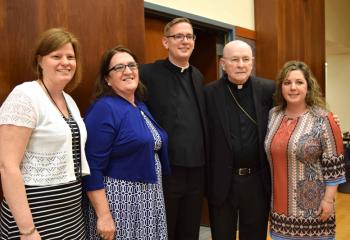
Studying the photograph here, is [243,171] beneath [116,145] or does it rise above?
beneath

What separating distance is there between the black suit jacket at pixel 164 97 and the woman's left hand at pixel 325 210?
→ 0.69 m

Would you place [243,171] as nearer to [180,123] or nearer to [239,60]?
[180,123]

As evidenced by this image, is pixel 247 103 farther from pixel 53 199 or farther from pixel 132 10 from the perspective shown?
pixel 53 199

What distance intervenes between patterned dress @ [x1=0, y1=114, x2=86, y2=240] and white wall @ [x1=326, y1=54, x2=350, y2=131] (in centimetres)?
702

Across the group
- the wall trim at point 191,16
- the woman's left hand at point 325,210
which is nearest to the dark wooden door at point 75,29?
the wall trim at point 191,16

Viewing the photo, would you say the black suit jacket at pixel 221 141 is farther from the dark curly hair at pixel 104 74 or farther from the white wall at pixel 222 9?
the white wall at pixel 222 9

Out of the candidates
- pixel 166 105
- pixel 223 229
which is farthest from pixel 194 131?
pixel 223 229

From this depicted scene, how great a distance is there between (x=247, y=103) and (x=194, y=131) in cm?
40

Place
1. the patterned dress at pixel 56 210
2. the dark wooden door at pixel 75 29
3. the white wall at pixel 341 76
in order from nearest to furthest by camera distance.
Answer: the patterned dress at pixel 56 210
the dark wooden door at pixel 75 29
the white wall at pixel 341 76

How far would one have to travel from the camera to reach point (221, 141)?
7.32ft

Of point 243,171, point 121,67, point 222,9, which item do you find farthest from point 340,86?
point 121,67

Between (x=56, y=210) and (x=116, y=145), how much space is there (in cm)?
40

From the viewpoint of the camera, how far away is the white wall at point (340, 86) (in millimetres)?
7527

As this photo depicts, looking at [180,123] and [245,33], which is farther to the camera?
[245,33]
